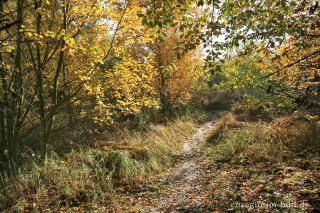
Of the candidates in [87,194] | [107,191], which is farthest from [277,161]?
[87,194]

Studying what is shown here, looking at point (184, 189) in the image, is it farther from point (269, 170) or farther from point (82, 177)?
point (82, 177)

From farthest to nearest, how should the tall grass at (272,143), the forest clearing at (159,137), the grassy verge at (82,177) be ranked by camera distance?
1. the tall grass at (272,143)
2. the grassy verge at (82,177)
3. the forest clearing at (159,137)

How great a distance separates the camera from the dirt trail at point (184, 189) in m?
3.52

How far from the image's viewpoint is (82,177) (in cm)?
421

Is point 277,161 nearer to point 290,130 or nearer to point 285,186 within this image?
point 285,186

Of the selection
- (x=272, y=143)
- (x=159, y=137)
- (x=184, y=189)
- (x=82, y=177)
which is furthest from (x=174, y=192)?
(x=272, y=143)

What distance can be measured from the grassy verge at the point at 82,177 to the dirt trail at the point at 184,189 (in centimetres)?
58

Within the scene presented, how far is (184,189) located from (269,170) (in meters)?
2.00

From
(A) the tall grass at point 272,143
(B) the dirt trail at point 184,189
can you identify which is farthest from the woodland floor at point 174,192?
(A) the tall grass at point 272,143

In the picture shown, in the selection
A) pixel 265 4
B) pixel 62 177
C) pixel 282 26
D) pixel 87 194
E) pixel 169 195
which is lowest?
pixel 169 195

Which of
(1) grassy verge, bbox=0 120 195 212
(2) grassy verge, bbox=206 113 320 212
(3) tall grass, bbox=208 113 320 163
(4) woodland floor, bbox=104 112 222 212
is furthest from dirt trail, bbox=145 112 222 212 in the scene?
(3) tall grass, bbox=208 113 320 163

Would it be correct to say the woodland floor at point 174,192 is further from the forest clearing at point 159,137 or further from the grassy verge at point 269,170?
the grassy verge at point 269,170

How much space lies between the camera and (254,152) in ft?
16.2

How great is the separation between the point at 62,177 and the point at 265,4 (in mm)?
5331
